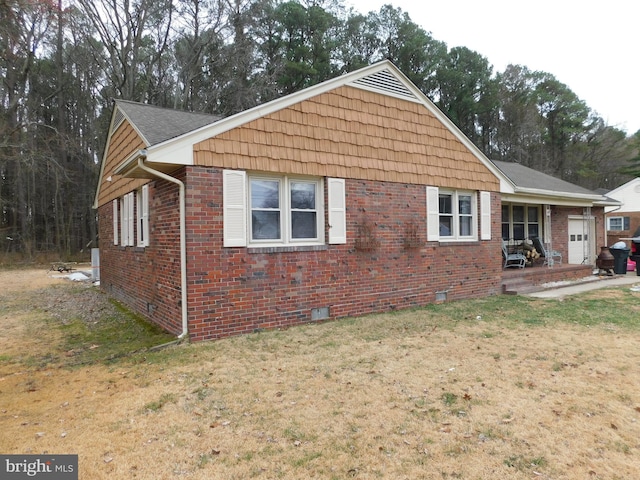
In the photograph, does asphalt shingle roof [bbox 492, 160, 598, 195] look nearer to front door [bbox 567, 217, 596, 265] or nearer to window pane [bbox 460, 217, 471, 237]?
front door [bbox 567, 217, 596, 265]

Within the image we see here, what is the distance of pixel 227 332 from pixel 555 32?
18.1m

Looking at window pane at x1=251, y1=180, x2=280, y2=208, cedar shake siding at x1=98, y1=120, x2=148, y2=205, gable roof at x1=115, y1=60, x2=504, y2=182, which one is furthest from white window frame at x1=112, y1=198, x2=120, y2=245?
window pane at x1=251, y1=180, x2=280, y2=208

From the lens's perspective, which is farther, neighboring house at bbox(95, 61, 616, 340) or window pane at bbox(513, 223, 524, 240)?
window pane at bbox(513, 223, 524, 240)

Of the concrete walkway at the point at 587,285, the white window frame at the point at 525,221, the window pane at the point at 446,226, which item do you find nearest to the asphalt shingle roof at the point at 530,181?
the white window frame at the point at 525,221

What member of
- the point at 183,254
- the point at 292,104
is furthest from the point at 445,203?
the point at 183,254

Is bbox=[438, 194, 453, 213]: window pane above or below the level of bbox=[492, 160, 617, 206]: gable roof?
below

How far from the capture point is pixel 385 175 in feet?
25.2

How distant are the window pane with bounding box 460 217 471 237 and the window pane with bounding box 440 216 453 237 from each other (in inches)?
15.9

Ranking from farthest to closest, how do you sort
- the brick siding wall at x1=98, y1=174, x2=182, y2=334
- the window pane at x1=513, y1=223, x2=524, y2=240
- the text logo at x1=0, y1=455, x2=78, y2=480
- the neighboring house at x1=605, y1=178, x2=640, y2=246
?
the neighboring house at x1=605, y1=178, x2=640, y2=246 → the window pane at x1=513, y1=223, x2=524, y2=240 → the brick siding wall at x1=98, y1=174, x2=182, y2=334 → the text logo at x1=0, y1=455, x2=78, y2=480

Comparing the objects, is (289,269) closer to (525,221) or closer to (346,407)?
(346,407)

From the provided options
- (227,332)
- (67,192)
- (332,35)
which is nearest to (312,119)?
(227,332)

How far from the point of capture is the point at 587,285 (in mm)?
11062

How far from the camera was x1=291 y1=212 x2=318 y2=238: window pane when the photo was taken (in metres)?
6.68

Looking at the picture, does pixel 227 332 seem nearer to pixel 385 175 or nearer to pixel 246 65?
pixel 385 175
